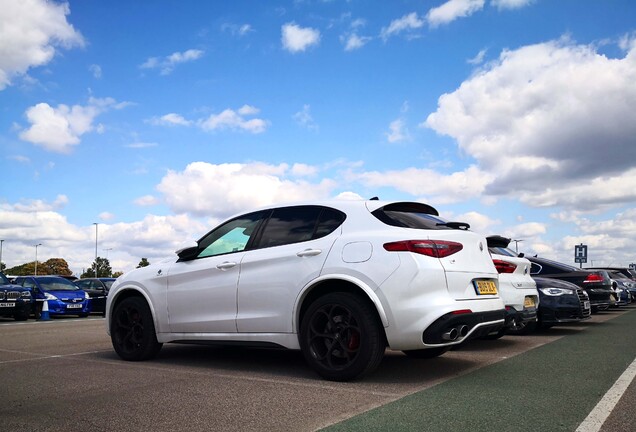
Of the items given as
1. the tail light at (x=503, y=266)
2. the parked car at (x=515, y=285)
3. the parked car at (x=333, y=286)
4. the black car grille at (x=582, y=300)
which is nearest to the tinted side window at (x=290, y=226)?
the parked car at (x=333, y=286)

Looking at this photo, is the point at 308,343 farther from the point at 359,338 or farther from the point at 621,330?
the point at 621,330

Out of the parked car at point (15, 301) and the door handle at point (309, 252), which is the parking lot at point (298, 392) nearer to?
the door handle at point (309, 252)

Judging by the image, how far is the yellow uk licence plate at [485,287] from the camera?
5.29m

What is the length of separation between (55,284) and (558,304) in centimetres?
1656

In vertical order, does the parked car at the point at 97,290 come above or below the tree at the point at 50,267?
below

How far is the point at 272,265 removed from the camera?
566 centimetres

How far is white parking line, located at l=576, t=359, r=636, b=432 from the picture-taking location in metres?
3.57

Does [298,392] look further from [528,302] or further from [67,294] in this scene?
[67,294]

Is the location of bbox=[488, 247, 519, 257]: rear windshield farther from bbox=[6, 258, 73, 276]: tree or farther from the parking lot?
bbox=[6, 258, 73, 276]: tree

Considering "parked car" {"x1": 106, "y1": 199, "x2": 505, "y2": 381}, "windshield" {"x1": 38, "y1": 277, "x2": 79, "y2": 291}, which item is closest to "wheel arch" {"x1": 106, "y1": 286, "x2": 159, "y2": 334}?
"parked car" {"x1": 106, "y1": 199, "x2": 505, "y2": 381}

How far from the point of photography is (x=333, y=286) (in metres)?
5.30

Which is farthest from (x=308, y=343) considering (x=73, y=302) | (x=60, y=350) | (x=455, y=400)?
(x=73, y=302)

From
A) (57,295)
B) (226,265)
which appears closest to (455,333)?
(226,265)

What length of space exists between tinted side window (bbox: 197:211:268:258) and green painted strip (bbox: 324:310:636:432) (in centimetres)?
256
